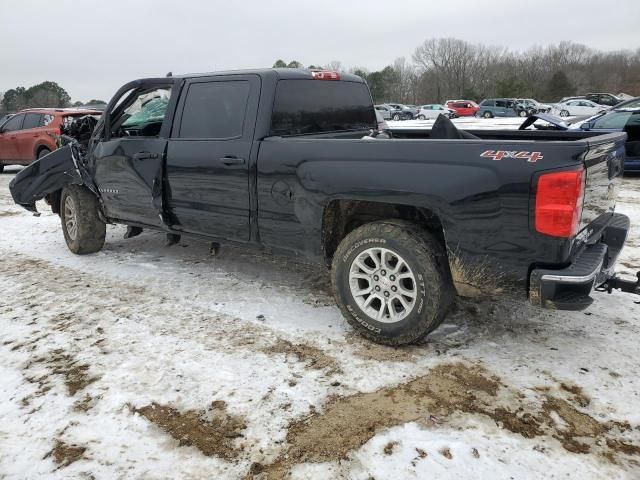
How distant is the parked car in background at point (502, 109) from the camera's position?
40500 millimetres

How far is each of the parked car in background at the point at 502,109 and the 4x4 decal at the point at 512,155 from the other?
135 feet

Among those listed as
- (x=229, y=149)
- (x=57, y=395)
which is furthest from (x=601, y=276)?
(x=57, y=395)

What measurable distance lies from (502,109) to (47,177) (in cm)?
4045

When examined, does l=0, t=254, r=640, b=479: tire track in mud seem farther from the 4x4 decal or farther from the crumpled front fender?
the crumpled front fender

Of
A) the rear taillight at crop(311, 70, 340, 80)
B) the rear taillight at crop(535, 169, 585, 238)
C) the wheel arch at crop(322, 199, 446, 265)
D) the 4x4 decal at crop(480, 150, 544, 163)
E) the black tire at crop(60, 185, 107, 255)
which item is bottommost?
the black tire at crop(60, 185, 107, 255)

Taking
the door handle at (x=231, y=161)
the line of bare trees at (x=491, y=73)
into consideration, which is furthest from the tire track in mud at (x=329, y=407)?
the line of bare trees at (x=491, y=73)

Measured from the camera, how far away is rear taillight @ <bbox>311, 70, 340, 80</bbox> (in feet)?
Result: 14.4

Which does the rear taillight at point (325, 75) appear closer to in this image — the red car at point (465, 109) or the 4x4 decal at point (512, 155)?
the 4x4 decal at point (512, 155)

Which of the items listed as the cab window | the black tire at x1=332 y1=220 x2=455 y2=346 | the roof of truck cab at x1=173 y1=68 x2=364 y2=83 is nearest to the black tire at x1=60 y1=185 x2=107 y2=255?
the cab window

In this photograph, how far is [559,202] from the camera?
2.70 meters

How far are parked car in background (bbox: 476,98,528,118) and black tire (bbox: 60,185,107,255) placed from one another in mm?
39934

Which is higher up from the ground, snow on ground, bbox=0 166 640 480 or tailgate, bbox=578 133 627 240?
tailgate, bbox=578 133 627 240

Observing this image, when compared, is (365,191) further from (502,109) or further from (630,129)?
(502,109)

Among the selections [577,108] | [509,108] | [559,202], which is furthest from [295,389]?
[509,108]
